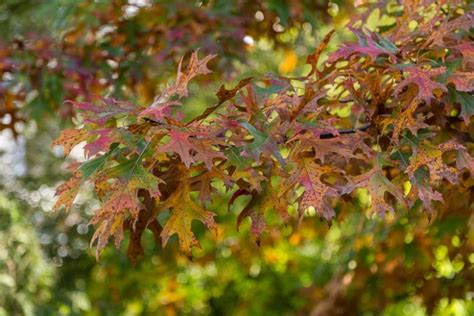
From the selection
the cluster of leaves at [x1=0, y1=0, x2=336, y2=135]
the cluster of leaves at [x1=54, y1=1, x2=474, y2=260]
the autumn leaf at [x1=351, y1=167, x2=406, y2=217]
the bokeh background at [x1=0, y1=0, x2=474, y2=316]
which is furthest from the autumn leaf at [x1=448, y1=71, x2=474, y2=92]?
the cluster of leaves at [x1=0, y1=0, x2=336, y2=135]

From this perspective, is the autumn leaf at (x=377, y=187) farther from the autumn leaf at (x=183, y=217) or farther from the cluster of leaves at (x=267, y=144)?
the autumn leaf at (x=183, y=217)

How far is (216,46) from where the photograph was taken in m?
3.13

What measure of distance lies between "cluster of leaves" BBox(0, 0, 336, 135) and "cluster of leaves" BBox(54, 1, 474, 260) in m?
1.30

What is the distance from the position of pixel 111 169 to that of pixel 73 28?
2.20m

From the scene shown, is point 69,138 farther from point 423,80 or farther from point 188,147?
point 423,80

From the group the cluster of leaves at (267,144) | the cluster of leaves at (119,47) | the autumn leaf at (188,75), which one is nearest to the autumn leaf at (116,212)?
the cluster of leaves at (267,144)

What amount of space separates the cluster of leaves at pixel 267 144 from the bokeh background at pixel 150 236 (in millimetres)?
469

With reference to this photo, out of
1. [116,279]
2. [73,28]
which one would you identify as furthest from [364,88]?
[116,279]

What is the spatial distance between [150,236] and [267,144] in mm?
3358

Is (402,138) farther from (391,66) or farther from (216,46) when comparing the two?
(216,46)

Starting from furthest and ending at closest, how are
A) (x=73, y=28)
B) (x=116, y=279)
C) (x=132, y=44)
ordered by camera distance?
(x=116, y=279)
(x=73, y=28)
(x=132, y=44)

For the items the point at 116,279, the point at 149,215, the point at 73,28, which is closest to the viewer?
the point at 149,215

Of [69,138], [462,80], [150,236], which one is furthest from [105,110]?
[150,236]

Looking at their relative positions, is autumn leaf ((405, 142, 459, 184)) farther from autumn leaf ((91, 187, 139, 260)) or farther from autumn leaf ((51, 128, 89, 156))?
autumn leaf ((51, 128, 89, 156))
